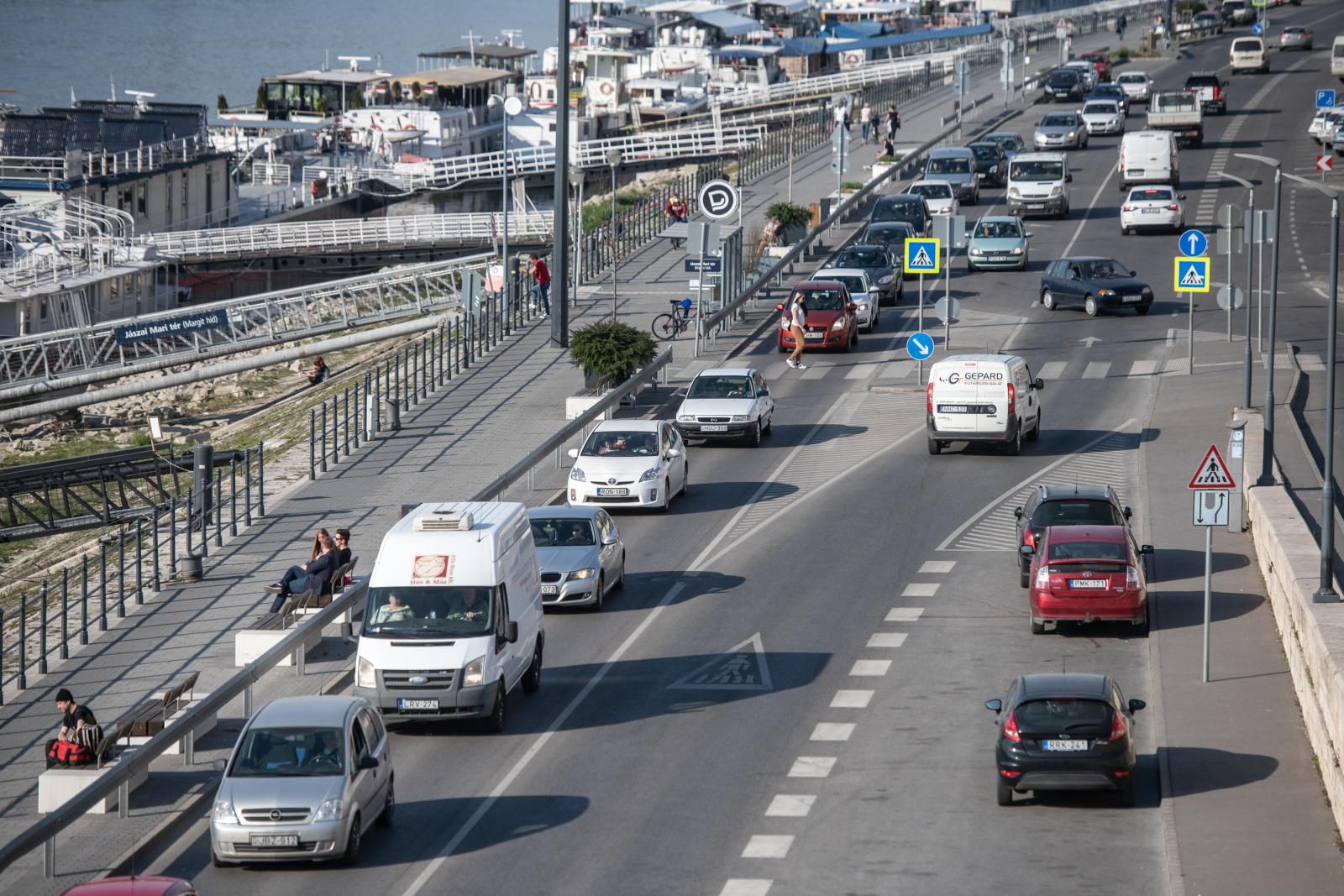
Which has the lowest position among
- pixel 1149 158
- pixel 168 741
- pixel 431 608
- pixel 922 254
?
pixel 168 741

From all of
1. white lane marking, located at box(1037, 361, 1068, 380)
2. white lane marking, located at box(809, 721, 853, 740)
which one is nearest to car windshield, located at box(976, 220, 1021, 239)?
white lane marking, located at box(1037, 361, 1068, 380)

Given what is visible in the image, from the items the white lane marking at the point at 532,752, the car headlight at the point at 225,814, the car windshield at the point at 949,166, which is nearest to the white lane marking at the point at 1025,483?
the white lane marking at the point at 532,752

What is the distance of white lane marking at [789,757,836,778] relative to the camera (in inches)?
828

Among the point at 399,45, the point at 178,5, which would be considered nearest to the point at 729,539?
the point at 399,45

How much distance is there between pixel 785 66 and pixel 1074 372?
97.2 metres

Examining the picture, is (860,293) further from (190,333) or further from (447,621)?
(447,621)

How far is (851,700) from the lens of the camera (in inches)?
931

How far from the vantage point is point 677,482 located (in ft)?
112

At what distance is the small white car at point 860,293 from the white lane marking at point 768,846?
101ft

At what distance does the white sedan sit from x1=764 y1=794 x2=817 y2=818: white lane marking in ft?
143

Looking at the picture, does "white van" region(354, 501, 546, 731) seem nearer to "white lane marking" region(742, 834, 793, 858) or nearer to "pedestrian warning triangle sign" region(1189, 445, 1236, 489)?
"white lane marking" region(742, 834, 793, 858)

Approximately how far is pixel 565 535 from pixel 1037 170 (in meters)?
40.7

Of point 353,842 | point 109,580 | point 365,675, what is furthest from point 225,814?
point 109,580

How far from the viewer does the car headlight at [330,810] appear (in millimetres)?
17969
